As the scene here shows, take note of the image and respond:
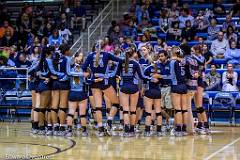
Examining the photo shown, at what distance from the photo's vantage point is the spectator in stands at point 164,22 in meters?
21.6

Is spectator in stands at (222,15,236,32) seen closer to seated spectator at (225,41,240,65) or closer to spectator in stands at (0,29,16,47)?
seated spectator at (225,41,240,65)

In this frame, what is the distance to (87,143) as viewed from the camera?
12.8 meters

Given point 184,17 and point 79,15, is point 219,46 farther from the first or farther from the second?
point 79,15

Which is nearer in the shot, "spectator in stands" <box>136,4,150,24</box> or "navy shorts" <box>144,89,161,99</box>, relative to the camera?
"navy shorts" <box>144,89,161,99</box>

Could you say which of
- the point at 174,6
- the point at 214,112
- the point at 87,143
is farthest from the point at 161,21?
the point at 87,143

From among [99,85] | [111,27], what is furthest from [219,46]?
[99,85]

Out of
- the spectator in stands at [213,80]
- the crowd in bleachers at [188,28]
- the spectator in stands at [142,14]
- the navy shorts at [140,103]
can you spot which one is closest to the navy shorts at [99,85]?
the navy shorts at [140,103]

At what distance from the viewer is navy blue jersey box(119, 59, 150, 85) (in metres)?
13.6

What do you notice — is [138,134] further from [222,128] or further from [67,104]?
[222,128]

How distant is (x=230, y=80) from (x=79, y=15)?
803 cm

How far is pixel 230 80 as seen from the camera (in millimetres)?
17812

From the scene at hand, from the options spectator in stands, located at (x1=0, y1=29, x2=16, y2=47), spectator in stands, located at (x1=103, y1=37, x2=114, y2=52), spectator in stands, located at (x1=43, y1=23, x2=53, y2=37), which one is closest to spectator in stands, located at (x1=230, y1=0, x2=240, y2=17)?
spectator in stands, located at (x1=103, y1=37, x2=114, y2=52)

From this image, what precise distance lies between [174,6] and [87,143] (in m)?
10.8

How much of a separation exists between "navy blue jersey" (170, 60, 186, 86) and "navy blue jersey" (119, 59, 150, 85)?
0.60 m
